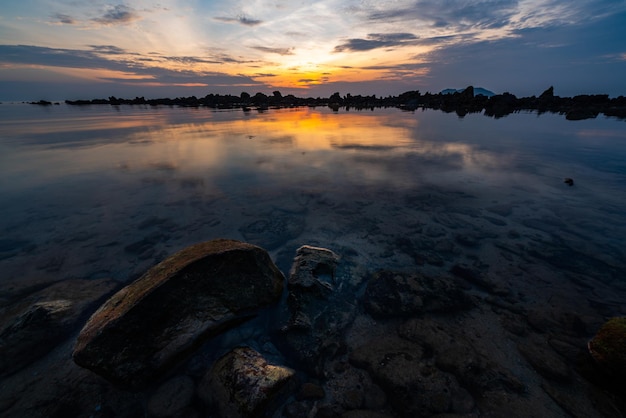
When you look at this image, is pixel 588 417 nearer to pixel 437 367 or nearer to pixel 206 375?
pixel 437 367

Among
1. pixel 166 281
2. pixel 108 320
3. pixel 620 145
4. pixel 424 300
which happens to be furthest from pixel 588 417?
pixel 620 145

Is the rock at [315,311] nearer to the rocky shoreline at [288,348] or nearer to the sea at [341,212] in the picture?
the rocky shoreline at [288,348]

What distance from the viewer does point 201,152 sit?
20.1 metres

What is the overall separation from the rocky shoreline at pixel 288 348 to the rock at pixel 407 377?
0.7 inches

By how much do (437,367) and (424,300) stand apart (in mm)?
1573

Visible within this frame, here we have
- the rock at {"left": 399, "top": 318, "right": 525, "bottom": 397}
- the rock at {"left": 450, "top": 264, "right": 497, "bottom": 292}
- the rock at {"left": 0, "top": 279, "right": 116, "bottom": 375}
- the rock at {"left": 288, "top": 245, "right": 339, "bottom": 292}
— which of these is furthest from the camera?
the rock at {"left": 450, "top": 264, "right": 497, "bottom": 292}

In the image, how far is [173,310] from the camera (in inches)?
181

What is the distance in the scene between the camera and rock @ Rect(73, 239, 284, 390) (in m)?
4.11

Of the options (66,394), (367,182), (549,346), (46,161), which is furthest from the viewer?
(46,161)

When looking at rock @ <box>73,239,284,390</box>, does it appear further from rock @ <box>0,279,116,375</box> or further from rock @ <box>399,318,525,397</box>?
rock @ <box>399,318,525,397</box>

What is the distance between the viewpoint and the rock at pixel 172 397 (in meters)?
3.87

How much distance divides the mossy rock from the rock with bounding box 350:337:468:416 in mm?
2352

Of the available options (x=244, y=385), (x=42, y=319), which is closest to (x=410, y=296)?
(x=244, y=385)

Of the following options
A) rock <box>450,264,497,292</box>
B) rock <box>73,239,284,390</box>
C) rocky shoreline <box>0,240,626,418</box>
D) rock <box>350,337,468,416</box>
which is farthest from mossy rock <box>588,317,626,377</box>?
rock <box>73,239,284,390</box>
